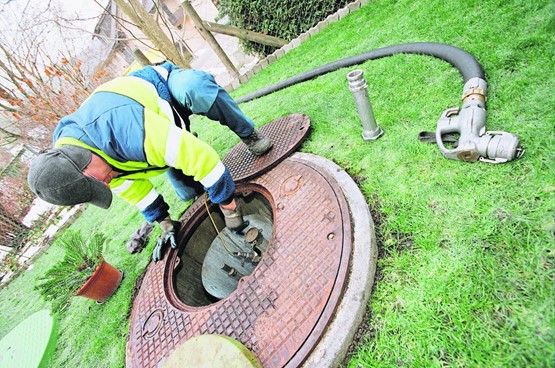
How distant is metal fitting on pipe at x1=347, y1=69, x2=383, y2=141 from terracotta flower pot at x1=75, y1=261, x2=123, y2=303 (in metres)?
2.48

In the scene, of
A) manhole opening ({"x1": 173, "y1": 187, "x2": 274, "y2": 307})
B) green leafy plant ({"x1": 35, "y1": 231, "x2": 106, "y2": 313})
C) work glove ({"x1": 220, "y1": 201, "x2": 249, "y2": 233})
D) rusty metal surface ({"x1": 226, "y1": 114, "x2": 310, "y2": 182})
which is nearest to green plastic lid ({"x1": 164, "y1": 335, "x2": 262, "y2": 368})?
manhole opening ({"x1": 173, "y1": 187, "x2": 274, "y2": 307})

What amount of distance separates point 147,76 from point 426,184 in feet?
6.75

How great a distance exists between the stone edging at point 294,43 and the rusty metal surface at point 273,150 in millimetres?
2123

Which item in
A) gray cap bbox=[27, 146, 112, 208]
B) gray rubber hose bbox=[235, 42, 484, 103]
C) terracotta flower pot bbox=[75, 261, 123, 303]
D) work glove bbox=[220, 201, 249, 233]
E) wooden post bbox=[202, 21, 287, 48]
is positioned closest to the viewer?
gray cap bbox=[27, 146, 112, 208]

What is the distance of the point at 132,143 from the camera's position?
1611 millimetres

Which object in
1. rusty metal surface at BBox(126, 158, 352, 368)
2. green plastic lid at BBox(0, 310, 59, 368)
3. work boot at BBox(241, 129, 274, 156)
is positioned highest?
work boot at BBox(241, 129, 274, 156)

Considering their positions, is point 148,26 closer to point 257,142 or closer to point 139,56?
point 139,56

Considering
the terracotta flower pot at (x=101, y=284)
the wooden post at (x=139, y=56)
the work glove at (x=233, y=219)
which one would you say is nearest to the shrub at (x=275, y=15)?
the wooden post at (x=139, y=56)

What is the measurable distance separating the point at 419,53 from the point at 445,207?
60.3 inches

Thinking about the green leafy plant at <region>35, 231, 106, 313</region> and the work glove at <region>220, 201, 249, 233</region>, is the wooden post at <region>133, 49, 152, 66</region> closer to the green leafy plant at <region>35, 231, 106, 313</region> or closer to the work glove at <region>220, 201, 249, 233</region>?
the green leafy plant at <region>35, 231, 106, 313</region>

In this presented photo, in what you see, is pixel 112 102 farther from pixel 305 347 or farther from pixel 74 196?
pixel 305 347

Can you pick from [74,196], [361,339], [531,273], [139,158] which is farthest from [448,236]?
[74,196]

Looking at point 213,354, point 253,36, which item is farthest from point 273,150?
point 253,36

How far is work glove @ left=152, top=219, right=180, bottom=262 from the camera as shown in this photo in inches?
88.7
